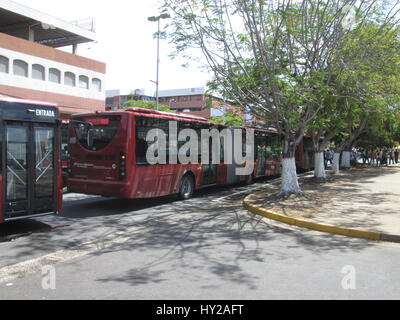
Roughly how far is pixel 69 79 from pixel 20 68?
184 inches

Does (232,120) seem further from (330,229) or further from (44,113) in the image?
(44,113)

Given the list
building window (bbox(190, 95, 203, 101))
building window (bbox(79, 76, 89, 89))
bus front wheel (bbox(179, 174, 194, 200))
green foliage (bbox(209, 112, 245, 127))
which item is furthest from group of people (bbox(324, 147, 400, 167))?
building window (bbox(190, 95, 203, 101))

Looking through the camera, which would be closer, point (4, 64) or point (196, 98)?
point (4, 64)

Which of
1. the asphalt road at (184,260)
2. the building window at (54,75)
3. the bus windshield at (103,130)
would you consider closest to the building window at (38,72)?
the building window at (54,75)

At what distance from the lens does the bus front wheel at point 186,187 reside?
12185 mm

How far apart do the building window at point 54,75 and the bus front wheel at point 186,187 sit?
2306 centimetres

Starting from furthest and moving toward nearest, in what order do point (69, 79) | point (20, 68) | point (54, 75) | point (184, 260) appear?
point (69, 79) → point (54, 75) → point (20, 68) → point (184, 260)

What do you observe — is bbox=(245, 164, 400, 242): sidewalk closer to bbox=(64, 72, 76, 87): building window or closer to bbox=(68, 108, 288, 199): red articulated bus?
bbox=(68, 108, 288, 199): red articulated bus

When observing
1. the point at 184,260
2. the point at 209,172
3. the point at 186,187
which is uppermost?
the point at 209,172

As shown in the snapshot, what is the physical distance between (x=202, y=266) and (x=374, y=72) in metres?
9.37

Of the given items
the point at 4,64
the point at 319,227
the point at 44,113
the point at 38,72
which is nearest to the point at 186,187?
the point at 319,227

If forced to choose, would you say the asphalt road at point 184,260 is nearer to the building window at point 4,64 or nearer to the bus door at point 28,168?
the bus door at point 28,168

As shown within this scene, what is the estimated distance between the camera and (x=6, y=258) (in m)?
5.70

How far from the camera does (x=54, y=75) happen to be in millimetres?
31422
